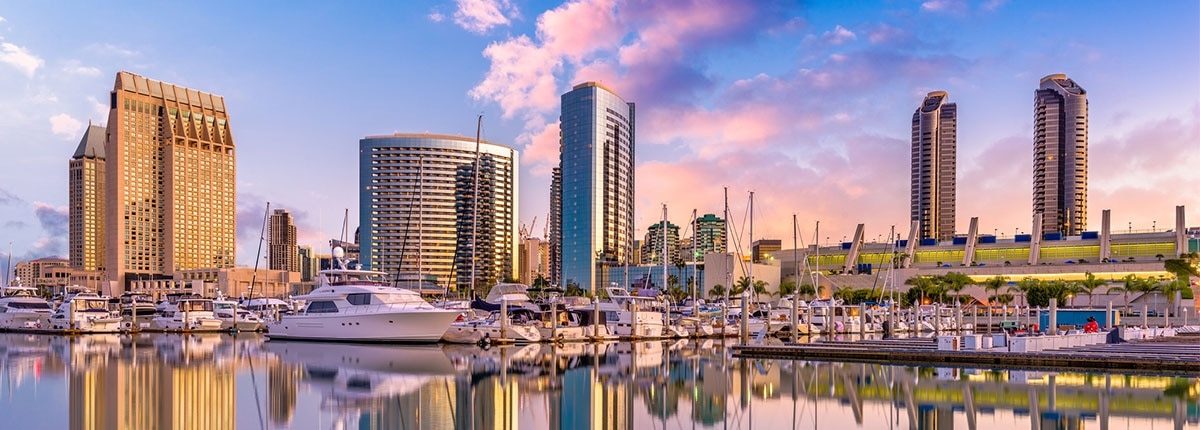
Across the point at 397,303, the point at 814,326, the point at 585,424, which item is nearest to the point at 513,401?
the point at 585,424

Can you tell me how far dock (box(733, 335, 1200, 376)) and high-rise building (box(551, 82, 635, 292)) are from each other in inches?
5545

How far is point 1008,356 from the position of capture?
41281 millimetres

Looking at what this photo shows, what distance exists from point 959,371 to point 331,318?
34802mm

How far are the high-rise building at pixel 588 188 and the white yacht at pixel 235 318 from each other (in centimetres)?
11605

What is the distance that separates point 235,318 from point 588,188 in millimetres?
122888

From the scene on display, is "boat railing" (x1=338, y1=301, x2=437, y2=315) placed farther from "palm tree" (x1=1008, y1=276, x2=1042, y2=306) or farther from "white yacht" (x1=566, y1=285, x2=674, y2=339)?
"palm tree" (x1=1008, y1=276, x2=1042, y2=306)

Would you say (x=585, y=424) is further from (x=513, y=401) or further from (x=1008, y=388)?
(x=1008, y=388)

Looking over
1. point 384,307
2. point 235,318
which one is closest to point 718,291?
point 235,318

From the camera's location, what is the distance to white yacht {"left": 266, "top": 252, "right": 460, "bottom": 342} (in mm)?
53594

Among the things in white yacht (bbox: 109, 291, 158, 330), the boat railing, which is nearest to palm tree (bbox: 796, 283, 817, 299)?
white yacht (bbox: 109, 291, 158, 330)

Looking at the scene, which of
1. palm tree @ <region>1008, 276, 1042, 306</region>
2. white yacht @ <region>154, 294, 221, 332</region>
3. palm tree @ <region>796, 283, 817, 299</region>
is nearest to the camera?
white yacht @ <region>154, 294, 221, 332</region>

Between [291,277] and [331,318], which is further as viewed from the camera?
[291,277]

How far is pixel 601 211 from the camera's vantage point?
192875 mm

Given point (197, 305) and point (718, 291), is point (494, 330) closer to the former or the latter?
point (197, 305)
